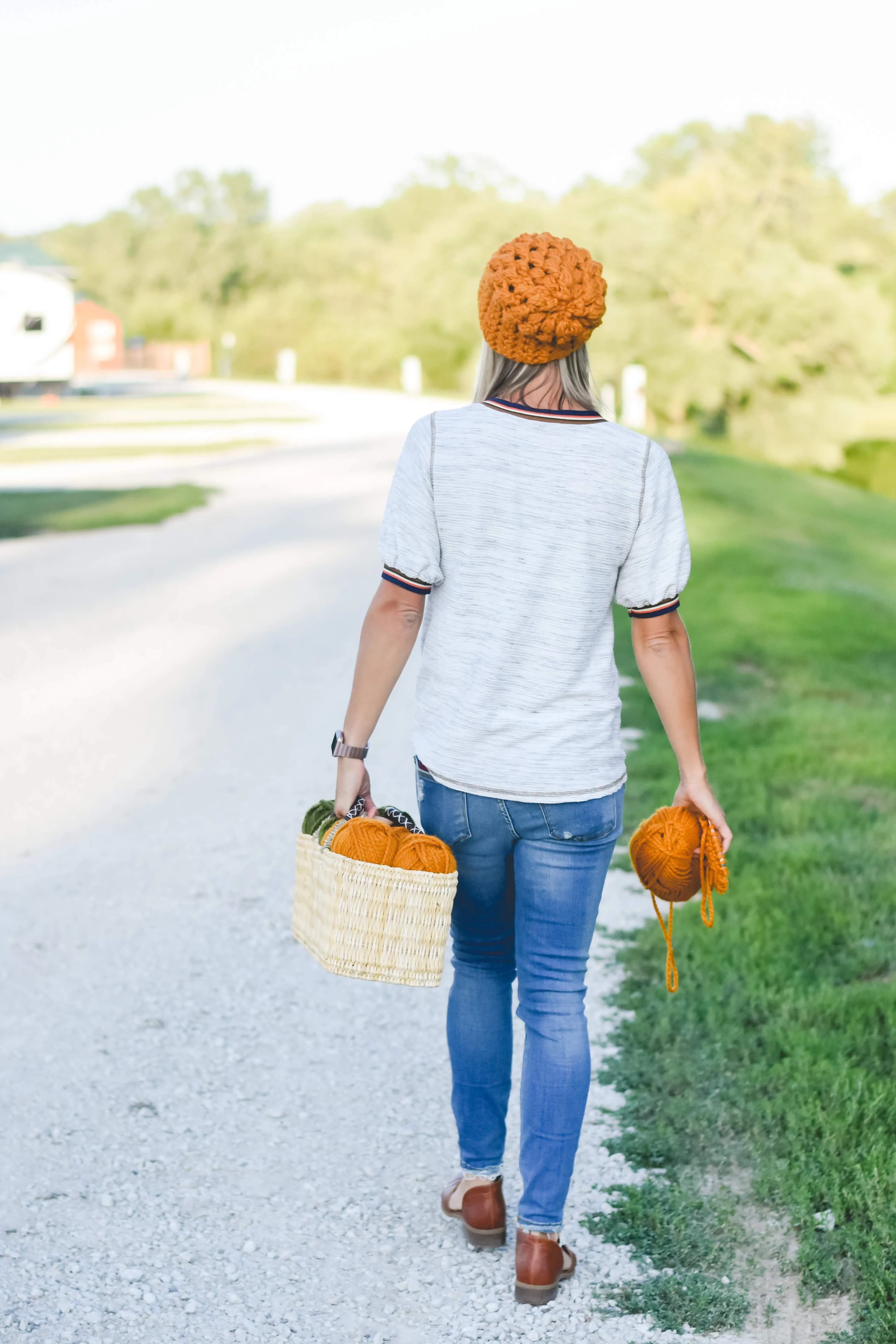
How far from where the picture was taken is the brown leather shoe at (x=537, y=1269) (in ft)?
8.56

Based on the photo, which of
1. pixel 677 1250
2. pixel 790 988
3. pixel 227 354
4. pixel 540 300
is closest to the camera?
pixel 540 300

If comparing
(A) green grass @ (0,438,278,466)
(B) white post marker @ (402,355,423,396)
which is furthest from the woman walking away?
(B) white post marker @ (402,355,423,396)

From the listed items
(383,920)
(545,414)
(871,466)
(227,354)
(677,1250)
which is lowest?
(871,466)

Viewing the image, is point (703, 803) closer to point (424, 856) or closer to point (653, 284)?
point (424, 856)

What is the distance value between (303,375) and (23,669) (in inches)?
1900

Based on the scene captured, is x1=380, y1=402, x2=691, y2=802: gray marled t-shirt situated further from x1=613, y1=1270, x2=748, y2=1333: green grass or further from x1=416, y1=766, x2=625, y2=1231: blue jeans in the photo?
x1=613, y1=1270, x2=748, y2=1333: green grass

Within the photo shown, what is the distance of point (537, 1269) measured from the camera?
2611mm

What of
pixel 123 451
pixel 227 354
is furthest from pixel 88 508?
pixel 227 354

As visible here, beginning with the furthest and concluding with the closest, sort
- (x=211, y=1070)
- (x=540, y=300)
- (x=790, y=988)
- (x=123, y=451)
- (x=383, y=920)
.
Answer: (x=123, y=451)
(x=790, y=988)
(x=211, y=1070)
(x=383, y=920)
(x=540, y=300)

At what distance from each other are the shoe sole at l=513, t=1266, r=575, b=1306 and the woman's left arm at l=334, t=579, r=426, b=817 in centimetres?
95

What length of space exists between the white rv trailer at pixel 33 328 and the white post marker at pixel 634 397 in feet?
52.9

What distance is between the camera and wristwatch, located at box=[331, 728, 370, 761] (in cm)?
256

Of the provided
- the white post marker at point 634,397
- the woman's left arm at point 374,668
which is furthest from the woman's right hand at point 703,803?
the white post marker at point 634,397

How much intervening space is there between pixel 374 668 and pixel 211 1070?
1498mm
